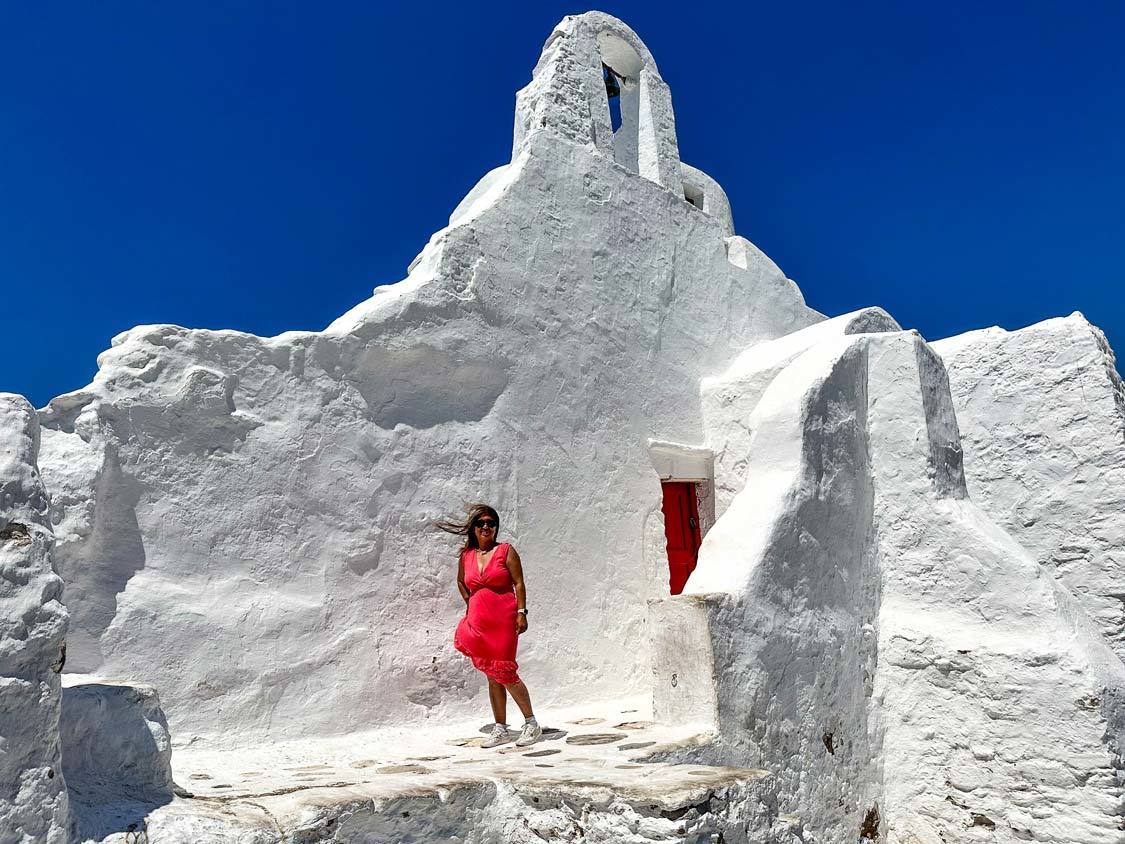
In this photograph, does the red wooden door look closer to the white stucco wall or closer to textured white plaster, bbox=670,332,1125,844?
the white stucco wall

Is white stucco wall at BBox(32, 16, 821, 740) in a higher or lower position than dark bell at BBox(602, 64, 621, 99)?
lower

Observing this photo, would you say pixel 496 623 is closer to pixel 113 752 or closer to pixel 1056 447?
pixel 113 752

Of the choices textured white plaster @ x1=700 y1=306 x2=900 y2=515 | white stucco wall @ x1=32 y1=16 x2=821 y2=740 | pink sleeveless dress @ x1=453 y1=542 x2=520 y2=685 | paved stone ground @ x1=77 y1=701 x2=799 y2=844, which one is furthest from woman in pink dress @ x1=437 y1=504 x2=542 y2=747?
textured white plaster @ x1=700 y1=306 x2=900 y2=515

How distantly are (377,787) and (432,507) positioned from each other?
2.36 m

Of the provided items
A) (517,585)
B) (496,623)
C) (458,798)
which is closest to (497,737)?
(496,623)

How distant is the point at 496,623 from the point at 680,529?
8.67 ft

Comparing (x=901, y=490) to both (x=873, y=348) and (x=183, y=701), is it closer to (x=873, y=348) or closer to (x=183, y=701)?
(x=873, y=348)

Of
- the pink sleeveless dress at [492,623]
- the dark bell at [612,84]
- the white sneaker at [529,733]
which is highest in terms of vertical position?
the dark bell at [612,84]

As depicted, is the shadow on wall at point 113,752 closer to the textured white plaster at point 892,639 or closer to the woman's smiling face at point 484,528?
the woman's smiling face at point 484,528

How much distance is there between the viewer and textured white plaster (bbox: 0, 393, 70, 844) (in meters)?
2.70

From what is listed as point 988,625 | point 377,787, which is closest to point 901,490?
point 988,625

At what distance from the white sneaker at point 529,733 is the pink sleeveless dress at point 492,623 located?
0.23 meters

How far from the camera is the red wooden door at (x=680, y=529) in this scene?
707 cm

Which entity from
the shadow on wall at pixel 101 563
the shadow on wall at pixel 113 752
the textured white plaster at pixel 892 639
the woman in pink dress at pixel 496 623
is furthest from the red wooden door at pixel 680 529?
the shadow on wall at pixel 113 752
